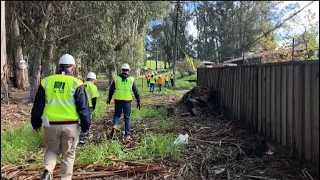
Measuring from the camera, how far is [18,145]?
22.9 ft

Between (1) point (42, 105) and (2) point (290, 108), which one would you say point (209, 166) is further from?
(1) point (42, 105)

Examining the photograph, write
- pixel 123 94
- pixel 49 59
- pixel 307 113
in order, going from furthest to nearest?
pixel 49 59 < pixel 123 94 < pixel 307 113

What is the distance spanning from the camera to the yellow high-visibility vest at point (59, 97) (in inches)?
→ 189

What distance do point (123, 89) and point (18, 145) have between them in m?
2.69

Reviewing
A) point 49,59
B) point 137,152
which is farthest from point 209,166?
point 49,59

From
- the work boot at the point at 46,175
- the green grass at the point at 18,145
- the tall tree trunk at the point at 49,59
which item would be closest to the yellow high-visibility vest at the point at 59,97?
the work boot at the point at 46,175

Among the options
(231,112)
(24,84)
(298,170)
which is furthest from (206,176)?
(24,84)

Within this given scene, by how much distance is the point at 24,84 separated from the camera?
28.5 m

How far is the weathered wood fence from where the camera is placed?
5.25 metres

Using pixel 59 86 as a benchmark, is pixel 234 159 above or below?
below

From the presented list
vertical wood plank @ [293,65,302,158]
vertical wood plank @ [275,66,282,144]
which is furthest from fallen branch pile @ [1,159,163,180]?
vertical wood plank @ [275,66,282,144]

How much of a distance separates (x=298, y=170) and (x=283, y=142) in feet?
2.89

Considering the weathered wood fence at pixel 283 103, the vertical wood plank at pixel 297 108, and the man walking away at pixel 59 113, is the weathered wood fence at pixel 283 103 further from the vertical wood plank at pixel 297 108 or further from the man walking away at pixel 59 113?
the man walking away at pixel 59 113

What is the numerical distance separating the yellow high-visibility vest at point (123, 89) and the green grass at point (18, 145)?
2.06m
